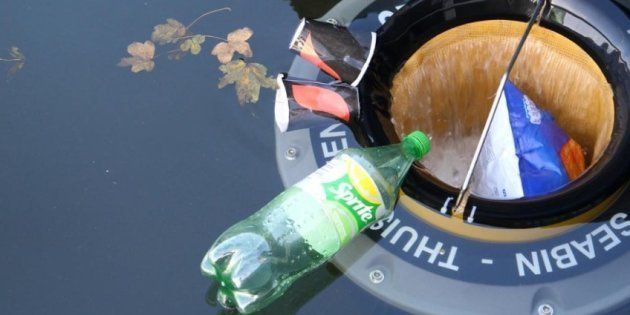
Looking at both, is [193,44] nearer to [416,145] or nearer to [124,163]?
[124,163]

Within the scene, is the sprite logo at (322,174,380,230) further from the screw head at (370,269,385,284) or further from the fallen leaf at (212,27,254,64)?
the fallen leaf at (212,27,254,64)

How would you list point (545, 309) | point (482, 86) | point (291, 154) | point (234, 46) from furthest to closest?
1. point (482, 86)
2. point (234, 46)
3. point (291, 154)
4. point (545, 309)

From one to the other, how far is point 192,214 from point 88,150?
0.74 ft

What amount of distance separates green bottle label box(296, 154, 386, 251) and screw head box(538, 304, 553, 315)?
25 centimetres

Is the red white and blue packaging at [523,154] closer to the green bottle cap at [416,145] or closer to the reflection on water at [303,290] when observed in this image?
the green bottle cap at [416,145]

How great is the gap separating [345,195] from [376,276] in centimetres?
13

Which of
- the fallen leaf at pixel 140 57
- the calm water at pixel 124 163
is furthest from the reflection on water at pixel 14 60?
the fallen leaf at pixel 140 57

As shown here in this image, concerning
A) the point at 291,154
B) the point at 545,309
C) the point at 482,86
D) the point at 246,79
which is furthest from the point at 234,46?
the point at 545,309

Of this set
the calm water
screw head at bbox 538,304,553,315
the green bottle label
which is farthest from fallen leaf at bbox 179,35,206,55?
screw head at bbox 538,304,553,315

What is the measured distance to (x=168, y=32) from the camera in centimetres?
130

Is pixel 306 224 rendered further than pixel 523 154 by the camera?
No

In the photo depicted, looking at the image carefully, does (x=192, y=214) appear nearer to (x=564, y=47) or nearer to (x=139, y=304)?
(x=139, y=304)

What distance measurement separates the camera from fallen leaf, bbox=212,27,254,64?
1247 mm

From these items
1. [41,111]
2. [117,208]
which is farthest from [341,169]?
[41,111]
